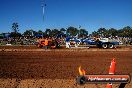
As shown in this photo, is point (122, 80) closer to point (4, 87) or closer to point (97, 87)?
point (97, 87)

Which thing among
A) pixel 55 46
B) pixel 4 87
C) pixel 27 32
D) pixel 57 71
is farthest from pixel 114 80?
pixel 27 32

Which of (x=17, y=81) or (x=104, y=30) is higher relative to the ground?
(x=104, y=30)

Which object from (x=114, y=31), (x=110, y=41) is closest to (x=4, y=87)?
(x=110, y=41)

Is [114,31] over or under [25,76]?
over

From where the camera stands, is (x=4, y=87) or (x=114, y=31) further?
(x=114, y=31)

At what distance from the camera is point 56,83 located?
9531mm

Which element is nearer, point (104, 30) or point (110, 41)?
point (110, 41)

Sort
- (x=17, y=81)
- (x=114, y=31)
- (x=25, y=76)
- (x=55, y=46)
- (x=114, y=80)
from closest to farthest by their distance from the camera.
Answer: (x=114, y=80), (x=17, y=81), (x=25, y=76), (x=55, y=46), (x=114, y=31)

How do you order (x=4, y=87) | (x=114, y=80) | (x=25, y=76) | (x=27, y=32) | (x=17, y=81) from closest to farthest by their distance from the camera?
(x=114, y=80), (x=4, y=87), (x=17, y=81), (x=25, y=76), (x=27, y=32)

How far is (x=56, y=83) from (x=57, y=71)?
3.02 m

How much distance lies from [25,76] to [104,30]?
371ft

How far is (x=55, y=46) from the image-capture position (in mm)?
32906

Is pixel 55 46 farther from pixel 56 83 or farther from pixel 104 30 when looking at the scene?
pixel 104 30

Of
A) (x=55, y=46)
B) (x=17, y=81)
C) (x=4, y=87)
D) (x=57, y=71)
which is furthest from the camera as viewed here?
(x=55, y=46)
